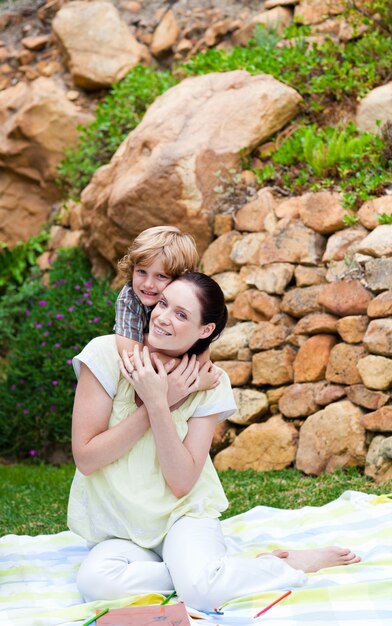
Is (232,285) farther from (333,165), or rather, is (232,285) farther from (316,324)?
(333,165)

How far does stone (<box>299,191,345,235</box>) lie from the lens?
5.60 meters

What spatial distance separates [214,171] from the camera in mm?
6309

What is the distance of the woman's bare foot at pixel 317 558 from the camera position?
3.25 meters

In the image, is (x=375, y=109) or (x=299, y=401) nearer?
(x=299, y=401)

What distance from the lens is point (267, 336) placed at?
5.58 meters

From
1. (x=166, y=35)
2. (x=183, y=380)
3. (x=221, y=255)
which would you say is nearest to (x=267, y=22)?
(x=166, y=35)

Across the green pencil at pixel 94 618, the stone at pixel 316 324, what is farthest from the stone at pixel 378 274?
the green pencil at pixel 94 618

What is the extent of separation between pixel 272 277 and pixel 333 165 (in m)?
0.93

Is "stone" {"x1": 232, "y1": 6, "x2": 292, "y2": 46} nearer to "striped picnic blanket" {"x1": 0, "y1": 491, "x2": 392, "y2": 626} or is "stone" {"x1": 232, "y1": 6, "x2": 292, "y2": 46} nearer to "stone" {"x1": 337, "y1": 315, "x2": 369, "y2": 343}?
"stone" {"x1": 337, "y1": 315, "x2": 369, "y2": 343}

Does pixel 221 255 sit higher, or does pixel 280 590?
pixel 280 590

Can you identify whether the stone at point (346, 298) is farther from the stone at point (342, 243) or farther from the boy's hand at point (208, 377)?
the boy's hand at point (208, 377)

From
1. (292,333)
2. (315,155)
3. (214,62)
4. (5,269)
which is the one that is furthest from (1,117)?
(292,333)

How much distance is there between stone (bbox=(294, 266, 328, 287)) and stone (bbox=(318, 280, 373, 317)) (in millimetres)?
205

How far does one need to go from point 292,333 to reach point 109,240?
2.04 meters
